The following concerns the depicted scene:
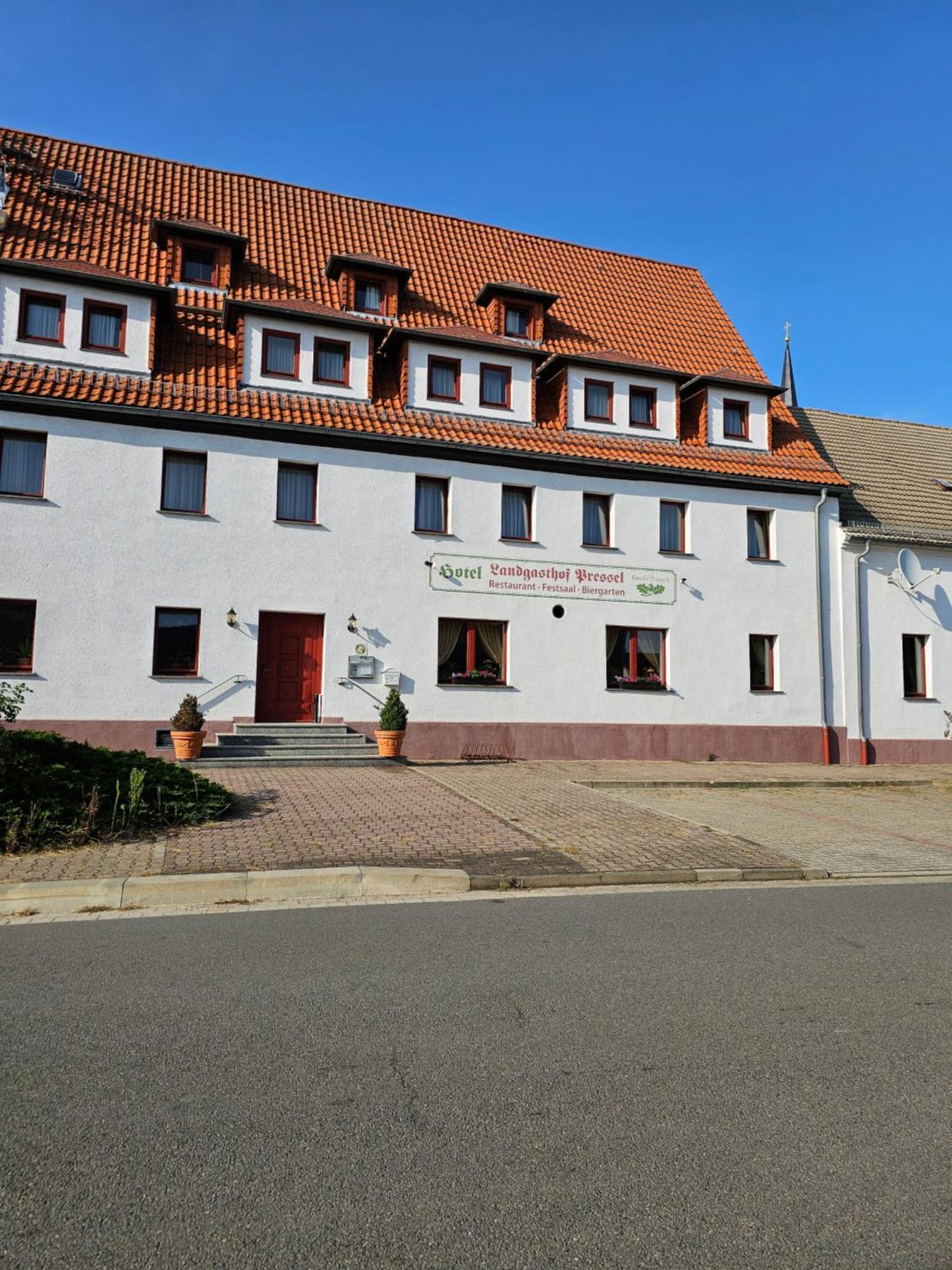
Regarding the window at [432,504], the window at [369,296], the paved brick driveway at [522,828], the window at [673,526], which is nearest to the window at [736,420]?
the window at [673,526]

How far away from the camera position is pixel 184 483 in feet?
57.2

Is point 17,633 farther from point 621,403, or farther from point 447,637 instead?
point 621,403

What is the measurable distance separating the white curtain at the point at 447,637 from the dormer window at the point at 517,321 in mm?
7699

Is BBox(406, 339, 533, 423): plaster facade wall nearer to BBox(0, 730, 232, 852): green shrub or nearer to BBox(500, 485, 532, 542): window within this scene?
BBox(500, 485, 532, 542): window

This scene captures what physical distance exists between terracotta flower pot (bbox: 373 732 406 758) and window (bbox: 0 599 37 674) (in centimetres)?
656

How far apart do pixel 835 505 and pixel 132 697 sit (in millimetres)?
17328

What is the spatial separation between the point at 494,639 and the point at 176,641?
6631mm

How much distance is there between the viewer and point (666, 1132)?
3236mm

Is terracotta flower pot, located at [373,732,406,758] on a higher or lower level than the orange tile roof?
lower

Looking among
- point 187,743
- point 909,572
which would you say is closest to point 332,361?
point 187,743

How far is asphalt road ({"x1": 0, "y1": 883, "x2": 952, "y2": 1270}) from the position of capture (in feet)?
8.60

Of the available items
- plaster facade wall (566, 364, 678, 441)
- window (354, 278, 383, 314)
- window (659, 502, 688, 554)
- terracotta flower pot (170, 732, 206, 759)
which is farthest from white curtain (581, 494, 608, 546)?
terracotta flower pot (170, 732, 206, 759)

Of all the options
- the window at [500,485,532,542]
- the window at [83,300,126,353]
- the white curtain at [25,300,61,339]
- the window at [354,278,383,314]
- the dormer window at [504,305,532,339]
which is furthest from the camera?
the dormer window at [504,305,532,339]

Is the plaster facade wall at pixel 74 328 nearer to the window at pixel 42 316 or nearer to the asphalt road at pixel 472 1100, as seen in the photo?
the window at pixel 42 316
